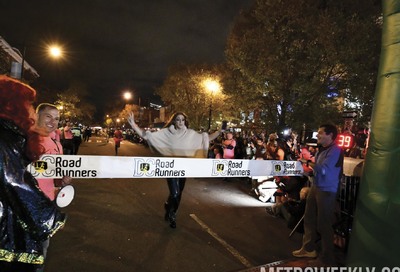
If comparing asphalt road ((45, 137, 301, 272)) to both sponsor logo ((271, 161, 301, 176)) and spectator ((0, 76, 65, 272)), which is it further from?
spectator ((0, 76, 65, 272))

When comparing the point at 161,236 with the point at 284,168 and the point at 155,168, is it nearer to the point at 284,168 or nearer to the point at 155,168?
the point at 155,168

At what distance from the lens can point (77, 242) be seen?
14.9 feet

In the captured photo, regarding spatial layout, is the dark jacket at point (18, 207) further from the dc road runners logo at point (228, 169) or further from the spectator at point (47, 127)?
the dc road runners logo at point (228, 169)

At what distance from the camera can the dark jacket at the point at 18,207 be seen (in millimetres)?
1634

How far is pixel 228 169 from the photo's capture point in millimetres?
5152

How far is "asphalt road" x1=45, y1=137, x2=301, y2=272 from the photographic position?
13.2 feet

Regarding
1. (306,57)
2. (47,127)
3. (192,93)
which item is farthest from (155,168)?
(192,93)

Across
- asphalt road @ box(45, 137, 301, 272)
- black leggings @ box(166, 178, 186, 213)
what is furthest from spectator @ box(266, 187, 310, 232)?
black leggings @ box(166, 178, 186, 213)

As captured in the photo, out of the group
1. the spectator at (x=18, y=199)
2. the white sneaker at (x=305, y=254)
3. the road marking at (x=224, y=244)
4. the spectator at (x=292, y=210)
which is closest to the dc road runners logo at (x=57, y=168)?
the spectator at (x=18, y=199)

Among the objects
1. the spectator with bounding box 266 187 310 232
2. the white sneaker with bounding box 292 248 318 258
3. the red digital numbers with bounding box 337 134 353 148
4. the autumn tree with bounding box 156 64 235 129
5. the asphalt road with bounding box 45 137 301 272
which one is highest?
the autumn tree with bounding box 156 64 235 129

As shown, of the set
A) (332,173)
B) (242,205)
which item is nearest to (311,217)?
(332,173)

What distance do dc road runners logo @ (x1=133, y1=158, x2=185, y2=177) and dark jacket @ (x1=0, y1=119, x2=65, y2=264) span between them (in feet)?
8.66

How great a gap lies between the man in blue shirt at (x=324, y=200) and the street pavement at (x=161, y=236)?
0.52 meters

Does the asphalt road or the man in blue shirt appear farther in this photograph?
the man in blue shirt
